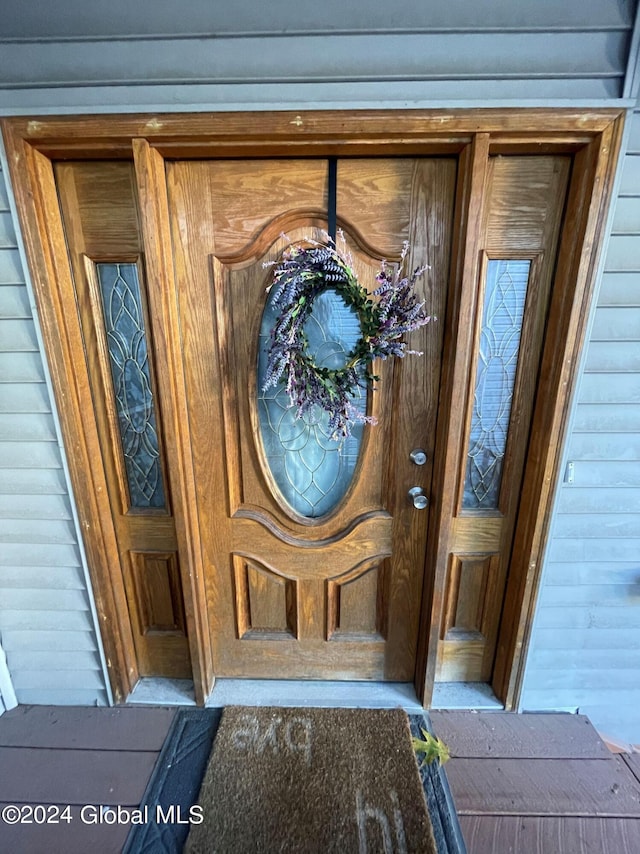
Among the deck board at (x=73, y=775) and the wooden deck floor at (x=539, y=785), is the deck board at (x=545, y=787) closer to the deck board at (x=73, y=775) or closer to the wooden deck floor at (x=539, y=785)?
the wooden deck floor at (x=539, y=785)

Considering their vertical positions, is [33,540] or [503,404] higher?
[503,404]

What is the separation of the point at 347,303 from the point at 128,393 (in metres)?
0.82

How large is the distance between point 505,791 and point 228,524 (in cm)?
129

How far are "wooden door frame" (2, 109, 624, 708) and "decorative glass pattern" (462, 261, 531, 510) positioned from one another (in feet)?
0.31

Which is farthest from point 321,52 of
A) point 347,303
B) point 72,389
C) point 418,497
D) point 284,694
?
point 284,694

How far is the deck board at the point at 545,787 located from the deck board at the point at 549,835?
0.02 m

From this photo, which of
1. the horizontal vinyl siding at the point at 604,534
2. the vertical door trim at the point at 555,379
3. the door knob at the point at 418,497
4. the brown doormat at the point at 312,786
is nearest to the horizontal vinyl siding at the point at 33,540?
the brown doormat at the point at 312,786

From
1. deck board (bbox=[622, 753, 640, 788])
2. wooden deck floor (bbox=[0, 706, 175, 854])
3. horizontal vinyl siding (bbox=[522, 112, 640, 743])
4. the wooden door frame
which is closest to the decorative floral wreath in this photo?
the wooden door frame

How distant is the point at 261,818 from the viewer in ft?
4.14

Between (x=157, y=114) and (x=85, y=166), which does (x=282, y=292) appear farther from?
(x=85, y=166)

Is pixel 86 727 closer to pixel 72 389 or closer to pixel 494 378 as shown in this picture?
pixel 72 389

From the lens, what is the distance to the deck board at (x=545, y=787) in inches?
52.4

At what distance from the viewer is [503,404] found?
1.41m

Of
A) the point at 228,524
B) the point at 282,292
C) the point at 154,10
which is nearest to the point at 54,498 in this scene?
the point at 228,524
